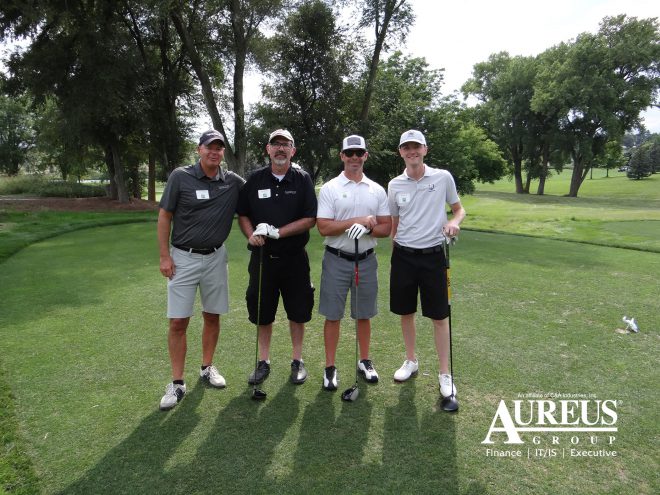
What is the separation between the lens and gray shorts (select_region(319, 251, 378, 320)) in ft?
11.9

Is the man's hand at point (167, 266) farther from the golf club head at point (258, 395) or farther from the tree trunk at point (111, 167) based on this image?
the tree trunk at point (111, 167)

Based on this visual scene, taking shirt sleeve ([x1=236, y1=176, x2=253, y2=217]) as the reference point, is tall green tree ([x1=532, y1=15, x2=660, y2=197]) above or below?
above

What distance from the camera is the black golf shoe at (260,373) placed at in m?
3.55

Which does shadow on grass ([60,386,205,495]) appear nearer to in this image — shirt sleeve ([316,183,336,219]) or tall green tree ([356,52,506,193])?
shirt sleeve ([316,183,336,219])

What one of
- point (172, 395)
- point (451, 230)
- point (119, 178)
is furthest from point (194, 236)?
point (119, 178)

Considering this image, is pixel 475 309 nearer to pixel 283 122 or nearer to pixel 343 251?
pixel 343 251

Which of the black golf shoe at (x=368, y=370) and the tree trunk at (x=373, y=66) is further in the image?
the tree trunk at (x=373, y=66)

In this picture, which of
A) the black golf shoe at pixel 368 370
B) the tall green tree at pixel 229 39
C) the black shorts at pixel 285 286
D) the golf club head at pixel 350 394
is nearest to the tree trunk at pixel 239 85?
the tall green tree at pixel 229 39

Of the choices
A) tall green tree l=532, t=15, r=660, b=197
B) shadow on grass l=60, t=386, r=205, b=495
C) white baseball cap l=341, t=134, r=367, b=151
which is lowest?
shadow on grass l=60, t=386, r=205, b=495

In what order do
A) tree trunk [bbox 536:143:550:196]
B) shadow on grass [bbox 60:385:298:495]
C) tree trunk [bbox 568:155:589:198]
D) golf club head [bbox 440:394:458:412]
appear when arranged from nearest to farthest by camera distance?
shadow on grass [bbox 60:385:298:495] < golf club head [bbox 440:394:458:412] < tree trunk [bbox 568:155:589:198] < tree trunk [bbox 536:143:550:196]

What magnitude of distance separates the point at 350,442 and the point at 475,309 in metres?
3.05

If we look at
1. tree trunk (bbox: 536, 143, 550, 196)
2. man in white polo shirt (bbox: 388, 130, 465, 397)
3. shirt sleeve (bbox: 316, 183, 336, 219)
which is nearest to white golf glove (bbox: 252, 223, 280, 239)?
shirt sleeve (bbox: 316, 183, 336, 219)

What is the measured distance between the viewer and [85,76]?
1645cm

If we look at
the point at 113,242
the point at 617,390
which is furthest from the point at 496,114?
the point at 617,390
